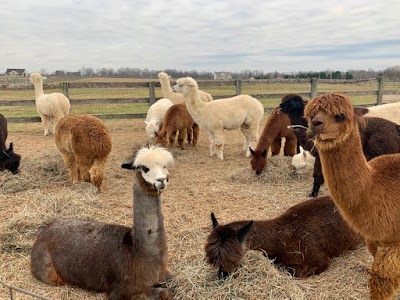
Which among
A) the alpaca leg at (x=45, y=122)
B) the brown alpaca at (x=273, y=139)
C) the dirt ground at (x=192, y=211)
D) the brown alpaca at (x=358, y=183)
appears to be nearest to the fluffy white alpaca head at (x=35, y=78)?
the alpaca leg at (x=45, y=122)

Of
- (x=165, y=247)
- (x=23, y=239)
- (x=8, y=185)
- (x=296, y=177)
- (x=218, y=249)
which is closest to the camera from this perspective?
(x=218, y=249)

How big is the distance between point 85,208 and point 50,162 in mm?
2587

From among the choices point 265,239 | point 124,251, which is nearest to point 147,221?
point 124,251

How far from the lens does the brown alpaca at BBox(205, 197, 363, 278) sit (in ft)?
11.5

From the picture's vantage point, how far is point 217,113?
8211 millimetres

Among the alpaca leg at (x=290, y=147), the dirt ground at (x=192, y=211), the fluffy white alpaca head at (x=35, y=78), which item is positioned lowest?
the dirt ground at (x=192, y=211)

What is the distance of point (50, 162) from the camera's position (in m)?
7.02

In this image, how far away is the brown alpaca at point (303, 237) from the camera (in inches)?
138

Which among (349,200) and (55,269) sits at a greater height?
(349,200)

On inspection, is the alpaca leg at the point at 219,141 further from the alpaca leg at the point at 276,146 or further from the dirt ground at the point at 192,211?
the alpaca leg at the point at 276,146

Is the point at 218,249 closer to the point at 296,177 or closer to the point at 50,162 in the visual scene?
the point at 296,177

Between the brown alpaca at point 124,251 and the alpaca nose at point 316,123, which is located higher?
the alpaca nose at point 316,123

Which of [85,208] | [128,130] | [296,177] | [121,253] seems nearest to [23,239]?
[85,208]

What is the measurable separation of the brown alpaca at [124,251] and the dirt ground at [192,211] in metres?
0.18
